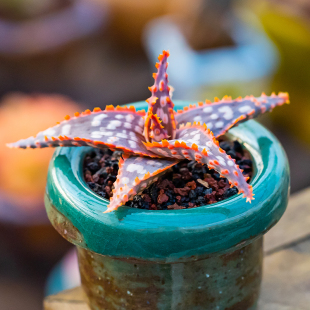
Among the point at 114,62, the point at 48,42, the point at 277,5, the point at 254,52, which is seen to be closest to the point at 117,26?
the point at 114,62

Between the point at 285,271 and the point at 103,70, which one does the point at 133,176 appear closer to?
the point at 285,271

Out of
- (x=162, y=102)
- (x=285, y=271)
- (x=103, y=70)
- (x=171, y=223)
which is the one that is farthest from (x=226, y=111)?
(x=103, y=70)

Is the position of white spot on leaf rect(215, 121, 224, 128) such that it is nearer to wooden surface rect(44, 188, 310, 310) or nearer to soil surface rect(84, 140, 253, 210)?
soil surface rect(84, 140, 253, 210)

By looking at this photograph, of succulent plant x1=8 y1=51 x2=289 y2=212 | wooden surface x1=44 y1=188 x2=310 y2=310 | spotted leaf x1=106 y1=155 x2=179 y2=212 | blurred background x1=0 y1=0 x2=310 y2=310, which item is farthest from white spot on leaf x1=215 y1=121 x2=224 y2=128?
blurred background x1=0 y1=0 x2=310 y2=310

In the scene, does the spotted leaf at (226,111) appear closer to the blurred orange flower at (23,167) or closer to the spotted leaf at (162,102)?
the spotted leaf at (162,102)

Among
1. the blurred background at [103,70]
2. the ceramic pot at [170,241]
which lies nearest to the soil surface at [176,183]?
the ceramic pot at [170,241]

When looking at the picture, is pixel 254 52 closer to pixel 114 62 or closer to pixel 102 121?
pixel 114 62
